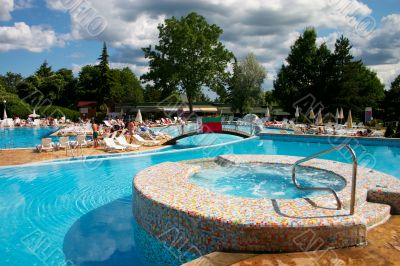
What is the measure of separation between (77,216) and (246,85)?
3763cm

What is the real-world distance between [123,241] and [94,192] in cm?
326

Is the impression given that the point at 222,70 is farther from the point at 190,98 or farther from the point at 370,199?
the point at 370,199

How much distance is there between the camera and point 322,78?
38.3m

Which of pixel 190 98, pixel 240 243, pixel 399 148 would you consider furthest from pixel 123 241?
pixel 190 98

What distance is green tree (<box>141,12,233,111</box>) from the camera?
3766 cm

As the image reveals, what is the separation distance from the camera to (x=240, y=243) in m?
4.12

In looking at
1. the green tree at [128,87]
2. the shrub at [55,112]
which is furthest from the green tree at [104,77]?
the green tree at [128,87]

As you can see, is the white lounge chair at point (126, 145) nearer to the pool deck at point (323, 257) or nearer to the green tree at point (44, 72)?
the pool deck at point (323, 257)

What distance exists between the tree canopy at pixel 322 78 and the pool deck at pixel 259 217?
110 feet

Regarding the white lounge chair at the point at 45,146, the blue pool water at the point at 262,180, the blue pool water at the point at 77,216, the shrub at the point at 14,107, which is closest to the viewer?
the blue pool water at the point at 77,216

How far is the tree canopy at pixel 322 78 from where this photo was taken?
36.7m

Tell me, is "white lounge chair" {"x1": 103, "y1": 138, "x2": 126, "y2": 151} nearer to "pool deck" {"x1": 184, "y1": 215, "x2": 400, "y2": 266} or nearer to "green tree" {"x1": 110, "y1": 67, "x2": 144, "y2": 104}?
"pool deck" {"x1": 184, "y1": 215, "x2": 400, "y2": 266}

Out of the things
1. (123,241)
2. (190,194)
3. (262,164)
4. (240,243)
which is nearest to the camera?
(240,243)

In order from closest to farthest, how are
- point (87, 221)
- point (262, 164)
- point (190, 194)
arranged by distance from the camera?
point (190, 194) < point (87, 221) < point (262, 164)
